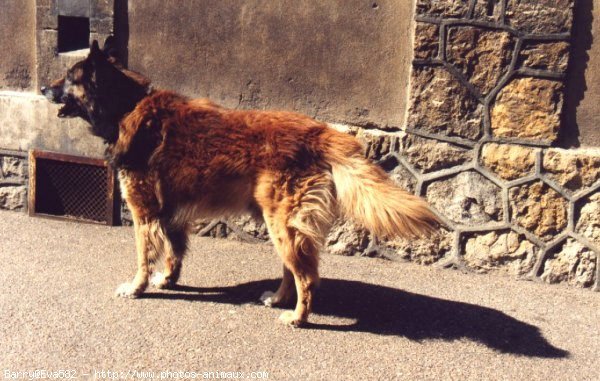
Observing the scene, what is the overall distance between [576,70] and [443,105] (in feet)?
3.40

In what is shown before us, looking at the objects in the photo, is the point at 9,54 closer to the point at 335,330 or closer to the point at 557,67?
the point at 335,330

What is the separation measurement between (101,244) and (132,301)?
1285mm

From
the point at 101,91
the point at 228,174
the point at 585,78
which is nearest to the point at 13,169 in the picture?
the point at 101,91

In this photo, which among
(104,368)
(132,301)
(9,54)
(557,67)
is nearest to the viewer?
(104,368)

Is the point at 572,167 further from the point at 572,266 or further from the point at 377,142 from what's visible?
the point at 377,142

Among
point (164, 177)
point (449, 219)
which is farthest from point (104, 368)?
point (449, 219)

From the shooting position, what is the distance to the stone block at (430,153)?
561 cm

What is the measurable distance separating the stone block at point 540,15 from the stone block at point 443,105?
64cm

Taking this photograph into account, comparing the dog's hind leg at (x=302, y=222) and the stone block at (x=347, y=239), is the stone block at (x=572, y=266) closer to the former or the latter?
the stone block at (x=347, y=239)

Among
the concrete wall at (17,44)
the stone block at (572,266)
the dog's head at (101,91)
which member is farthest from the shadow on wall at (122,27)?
the stone block at (572,266)

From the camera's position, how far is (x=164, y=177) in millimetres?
4758

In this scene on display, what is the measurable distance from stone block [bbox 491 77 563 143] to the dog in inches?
59.1

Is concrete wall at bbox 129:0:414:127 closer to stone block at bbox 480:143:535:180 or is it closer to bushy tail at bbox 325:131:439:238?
stone block at bbox 480:143:535:180

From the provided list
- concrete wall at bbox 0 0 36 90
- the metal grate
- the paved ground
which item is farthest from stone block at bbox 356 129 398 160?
concrete wall at bbox 0 0 36 90
